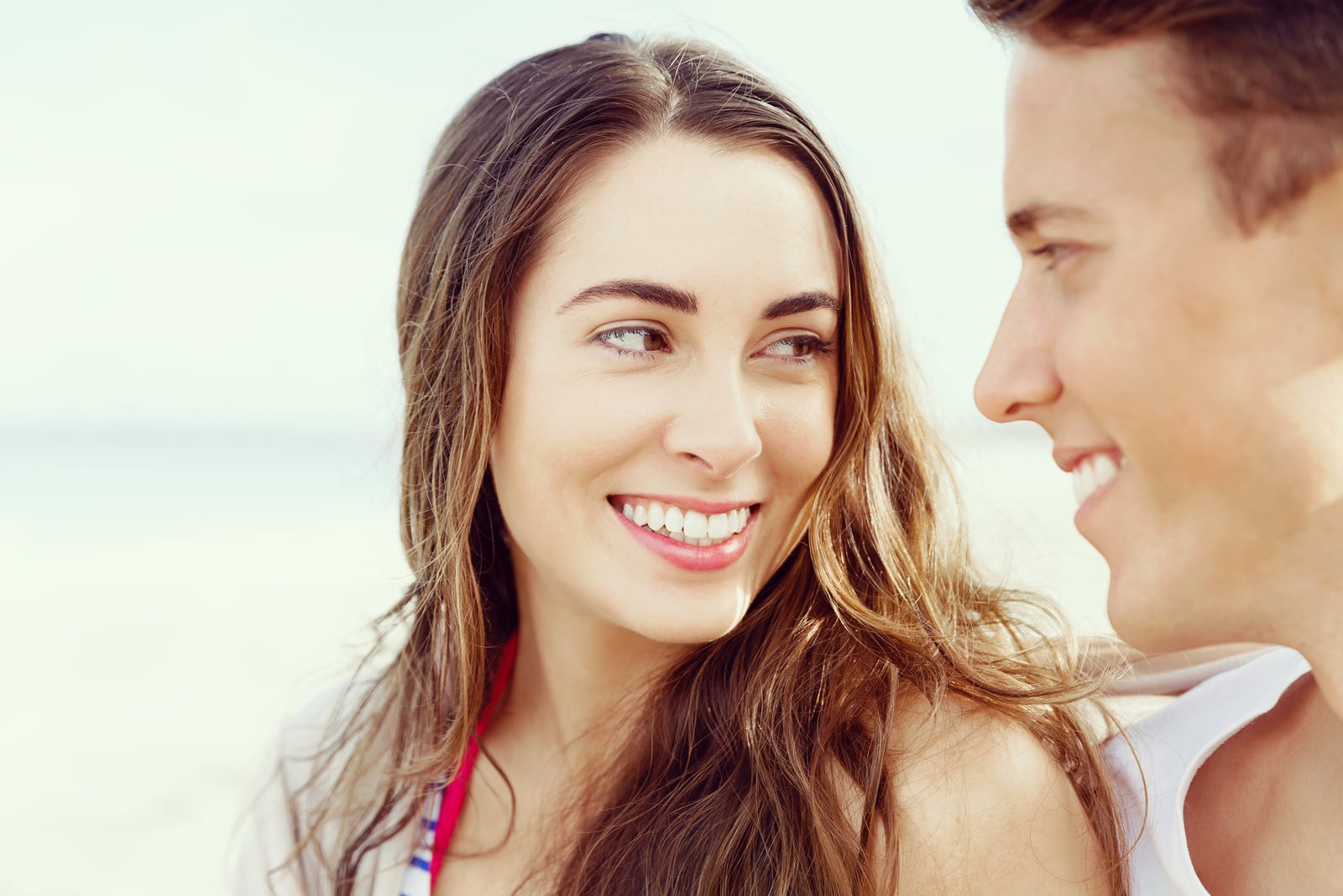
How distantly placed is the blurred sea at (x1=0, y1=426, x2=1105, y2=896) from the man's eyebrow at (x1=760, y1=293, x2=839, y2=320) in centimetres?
88

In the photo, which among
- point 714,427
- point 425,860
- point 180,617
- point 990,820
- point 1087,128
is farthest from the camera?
point 180,617

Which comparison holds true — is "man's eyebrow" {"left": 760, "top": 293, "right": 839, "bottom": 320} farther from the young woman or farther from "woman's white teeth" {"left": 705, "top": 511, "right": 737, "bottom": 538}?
"woman's white teeth" {"left": 705, "top": 511, "right": 737, "bottom": 538}

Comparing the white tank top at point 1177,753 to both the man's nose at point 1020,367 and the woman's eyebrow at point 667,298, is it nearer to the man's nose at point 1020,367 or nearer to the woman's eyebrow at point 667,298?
the man's nose at point 1020,367

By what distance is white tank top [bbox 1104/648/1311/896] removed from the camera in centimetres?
204

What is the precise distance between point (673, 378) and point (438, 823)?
4.48 ft

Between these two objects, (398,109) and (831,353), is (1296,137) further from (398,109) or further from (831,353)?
(398,109)

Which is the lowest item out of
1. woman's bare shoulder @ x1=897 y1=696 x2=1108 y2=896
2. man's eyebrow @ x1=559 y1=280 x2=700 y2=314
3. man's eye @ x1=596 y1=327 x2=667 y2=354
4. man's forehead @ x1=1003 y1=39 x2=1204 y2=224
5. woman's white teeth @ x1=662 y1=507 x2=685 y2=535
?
woman's bare shoulder @ x1=897 y1=696 x2=1108 y2=896

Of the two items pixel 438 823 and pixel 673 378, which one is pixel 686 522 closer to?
pixel 673 378

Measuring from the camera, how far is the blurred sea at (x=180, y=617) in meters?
5.13

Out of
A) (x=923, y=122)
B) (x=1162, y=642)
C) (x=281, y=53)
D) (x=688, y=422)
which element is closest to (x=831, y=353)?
(x=688, y=422)

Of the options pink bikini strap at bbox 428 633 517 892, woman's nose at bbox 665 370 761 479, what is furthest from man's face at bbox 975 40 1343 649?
pink bikini strap at bbox 428 633 517 892

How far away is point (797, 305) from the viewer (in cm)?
250

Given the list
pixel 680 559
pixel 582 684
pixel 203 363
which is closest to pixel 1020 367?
pixel 680 559

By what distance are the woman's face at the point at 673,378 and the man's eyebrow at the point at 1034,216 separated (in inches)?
29.1
